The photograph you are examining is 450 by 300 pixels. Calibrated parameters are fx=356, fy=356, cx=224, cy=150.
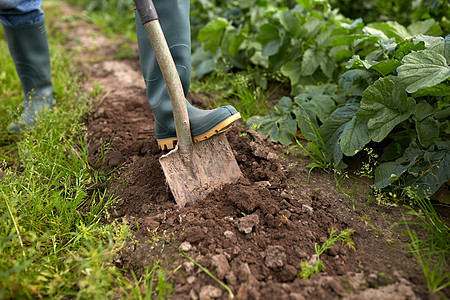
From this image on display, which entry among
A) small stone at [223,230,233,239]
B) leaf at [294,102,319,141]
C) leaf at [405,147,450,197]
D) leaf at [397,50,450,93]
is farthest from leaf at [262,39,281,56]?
small stone at [223,230,233,239]

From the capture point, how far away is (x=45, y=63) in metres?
2.63

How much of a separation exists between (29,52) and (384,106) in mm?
2353

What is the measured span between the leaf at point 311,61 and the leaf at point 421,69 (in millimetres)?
928

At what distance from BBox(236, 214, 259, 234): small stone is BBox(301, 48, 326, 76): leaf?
1367 millimetres

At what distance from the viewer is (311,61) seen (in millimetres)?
2594

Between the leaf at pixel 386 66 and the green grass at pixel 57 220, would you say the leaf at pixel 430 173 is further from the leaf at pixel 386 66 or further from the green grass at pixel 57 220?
the green grass at pixel 57 220

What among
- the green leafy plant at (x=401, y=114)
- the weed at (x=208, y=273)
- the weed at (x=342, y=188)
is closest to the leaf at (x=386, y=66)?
the green leafy plant at (x=401, y=114)

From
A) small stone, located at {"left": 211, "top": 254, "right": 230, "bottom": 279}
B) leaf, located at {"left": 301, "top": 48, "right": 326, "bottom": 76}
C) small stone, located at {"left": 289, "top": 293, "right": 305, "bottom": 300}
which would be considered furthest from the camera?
leaf, located at {"left": 301, "top": 48, "right": 326, "bottom": 76}

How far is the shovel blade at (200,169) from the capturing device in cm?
179

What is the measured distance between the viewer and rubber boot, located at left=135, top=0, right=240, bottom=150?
179 cm

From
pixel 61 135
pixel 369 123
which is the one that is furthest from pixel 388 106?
pixel 61 135

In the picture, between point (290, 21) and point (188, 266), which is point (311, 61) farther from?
point (188, 266)

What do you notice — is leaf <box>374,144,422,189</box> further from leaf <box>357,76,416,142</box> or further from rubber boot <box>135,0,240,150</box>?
rubber boot <box>135,0,240,150</box>

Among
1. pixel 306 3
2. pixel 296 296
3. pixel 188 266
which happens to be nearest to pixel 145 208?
pixel 188 266
